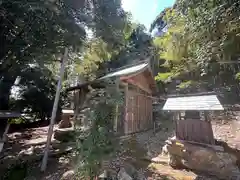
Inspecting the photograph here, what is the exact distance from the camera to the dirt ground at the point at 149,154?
4887mm

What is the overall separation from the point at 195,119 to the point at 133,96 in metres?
3.55

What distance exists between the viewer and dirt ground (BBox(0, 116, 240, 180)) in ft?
16.0

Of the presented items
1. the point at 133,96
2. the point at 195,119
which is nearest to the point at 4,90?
the point at 133,96

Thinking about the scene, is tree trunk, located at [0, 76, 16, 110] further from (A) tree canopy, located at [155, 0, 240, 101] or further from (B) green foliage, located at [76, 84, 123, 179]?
(A) tree canopy, located at [155, 0, 240, 101]

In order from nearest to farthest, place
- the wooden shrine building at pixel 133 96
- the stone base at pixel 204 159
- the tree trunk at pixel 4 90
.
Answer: the stone base at pixel 204 159 < the wooden shrine building at pixel 133 96 < the tree trunk at pixel 4 90

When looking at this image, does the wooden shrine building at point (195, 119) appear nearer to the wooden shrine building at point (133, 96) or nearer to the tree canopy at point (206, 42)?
the tree canopy at point (206, 42)

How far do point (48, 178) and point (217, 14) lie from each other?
6.55m

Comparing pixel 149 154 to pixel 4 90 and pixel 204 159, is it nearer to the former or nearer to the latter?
pixel 204 159

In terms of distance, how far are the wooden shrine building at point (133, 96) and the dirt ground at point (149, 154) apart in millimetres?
771

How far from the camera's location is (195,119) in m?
5.66

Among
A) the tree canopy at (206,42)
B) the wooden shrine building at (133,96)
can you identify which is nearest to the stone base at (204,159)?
the wooden shrine building at (133,96)

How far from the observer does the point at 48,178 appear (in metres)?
4.87

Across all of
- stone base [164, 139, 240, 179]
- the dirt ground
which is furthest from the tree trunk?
stone base [164, 139, 240, 179]

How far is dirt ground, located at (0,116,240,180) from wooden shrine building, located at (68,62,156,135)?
0.77 m
